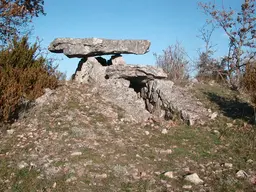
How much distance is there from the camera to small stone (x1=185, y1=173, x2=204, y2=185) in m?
5.14

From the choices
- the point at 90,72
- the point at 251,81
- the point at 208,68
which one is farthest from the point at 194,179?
the point at 208,68

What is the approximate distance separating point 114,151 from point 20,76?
4.20 metres

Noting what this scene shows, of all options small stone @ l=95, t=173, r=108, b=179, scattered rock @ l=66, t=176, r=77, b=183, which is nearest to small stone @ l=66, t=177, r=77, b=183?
scattered rock @ l=66, t=176, r=77, b=183

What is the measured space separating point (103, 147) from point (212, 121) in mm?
4107

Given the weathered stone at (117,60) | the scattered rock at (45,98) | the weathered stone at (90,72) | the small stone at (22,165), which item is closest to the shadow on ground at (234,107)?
the weathered stone at (117,60)

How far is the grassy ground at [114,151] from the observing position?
16.8ft

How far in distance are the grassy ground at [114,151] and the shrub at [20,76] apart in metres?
0.54

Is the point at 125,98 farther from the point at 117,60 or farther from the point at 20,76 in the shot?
the point at 20,76

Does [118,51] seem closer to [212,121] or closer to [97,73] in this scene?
[97,73]

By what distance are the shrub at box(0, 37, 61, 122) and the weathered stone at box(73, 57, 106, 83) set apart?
0.90 m

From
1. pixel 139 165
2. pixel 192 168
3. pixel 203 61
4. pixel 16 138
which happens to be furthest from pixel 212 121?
pixel 203 61

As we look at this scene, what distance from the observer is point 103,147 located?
661 centimetres

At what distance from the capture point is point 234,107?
1005 cm

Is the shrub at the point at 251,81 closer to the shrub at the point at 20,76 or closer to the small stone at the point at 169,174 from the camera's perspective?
the small stone at the point at 169,174
